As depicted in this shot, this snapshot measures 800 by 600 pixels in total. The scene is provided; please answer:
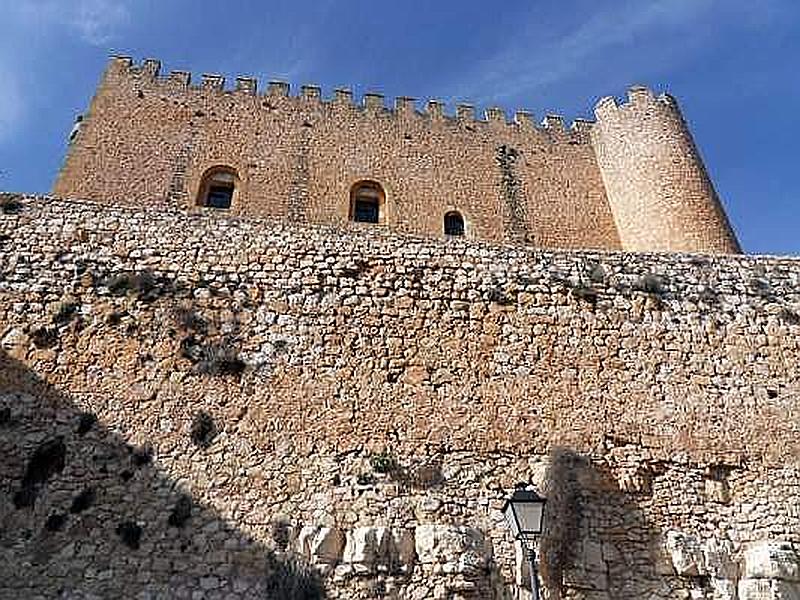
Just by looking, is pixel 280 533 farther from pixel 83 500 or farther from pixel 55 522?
pixel 55 522

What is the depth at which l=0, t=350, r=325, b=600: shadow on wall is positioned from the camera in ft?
24.0

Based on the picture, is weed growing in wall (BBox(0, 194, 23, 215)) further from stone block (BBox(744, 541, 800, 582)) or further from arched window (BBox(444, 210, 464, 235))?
stone block (BBox(744, 541, 800, 582))

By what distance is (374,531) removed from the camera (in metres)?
7.83

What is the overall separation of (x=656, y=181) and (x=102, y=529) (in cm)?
1357

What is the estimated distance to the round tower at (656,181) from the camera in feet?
51.6

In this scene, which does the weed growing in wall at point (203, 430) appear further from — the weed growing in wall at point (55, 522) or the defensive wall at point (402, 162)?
the defensive wall at point (402, 162)

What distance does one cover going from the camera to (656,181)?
650 inches

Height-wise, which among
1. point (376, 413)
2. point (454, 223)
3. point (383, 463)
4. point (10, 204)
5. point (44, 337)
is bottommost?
point (383, 463)

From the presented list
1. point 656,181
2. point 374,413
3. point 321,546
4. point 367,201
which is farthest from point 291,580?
point 656,181

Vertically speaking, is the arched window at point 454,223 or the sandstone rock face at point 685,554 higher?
the arched window at point 454,223

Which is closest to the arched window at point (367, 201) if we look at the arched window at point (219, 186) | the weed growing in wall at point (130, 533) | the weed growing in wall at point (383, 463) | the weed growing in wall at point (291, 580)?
the arched window at point (219, 186)

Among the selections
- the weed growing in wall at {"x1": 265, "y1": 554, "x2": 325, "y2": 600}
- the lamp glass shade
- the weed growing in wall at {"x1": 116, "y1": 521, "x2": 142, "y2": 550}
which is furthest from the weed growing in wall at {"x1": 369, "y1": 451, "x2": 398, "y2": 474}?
the weed growing in wall at {"x1": 116, "y1": 521, "x2": 142, "y2": 550}

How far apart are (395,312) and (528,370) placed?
1.89 metres

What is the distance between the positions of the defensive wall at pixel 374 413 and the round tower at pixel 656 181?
4.85m
